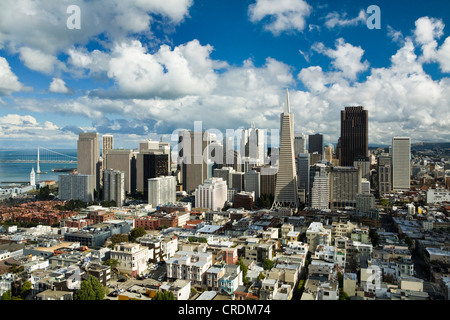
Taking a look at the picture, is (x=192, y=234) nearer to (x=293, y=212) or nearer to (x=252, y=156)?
(x=293, y=212)

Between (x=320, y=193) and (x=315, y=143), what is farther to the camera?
(x=315, y=143)

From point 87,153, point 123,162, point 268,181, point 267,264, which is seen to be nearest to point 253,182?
point 268,181

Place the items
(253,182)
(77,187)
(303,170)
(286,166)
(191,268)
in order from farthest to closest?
(303,170) < (253,182) < (77,187) < (286,166) < (191,268)

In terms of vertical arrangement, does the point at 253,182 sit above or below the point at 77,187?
above

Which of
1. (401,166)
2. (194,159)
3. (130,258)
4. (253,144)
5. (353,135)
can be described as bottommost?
(130,258)

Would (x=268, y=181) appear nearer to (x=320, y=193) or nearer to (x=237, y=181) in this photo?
(x=237, y=181)
